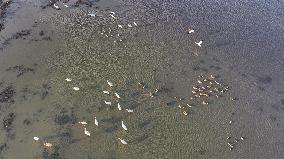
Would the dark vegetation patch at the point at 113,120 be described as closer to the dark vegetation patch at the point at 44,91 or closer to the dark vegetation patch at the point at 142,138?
the dark vegetation patch at the point at 142,138

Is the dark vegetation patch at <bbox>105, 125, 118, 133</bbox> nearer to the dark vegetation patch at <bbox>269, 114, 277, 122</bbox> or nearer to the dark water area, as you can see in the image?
the dark water area

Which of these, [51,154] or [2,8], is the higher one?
[2,8]

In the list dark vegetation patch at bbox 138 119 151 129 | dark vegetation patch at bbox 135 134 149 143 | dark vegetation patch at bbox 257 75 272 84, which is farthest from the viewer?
dark vegetation patch at bbox 257 75 272 84

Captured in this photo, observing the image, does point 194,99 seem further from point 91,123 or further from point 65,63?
point 65,63

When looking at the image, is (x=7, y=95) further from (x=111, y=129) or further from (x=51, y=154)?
(x=111, y=129)

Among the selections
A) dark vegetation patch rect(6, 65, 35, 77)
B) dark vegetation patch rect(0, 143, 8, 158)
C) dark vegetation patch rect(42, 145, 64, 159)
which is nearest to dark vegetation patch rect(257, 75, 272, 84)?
dark vegetation patch rect(42, 145, 64, 159)

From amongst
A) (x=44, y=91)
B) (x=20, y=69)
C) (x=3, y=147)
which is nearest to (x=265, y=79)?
(x=44, y=91)
